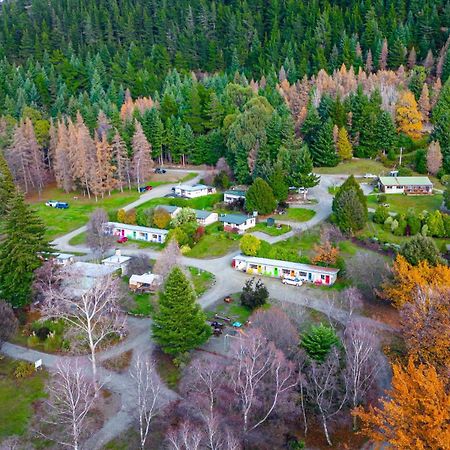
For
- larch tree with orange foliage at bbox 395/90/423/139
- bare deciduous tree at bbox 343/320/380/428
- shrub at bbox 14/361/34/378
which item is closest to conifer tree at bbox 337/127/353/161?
larch tree with orange foliage at bbox 395/90/423/139

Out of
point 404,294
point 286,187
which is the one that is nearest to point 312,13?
point 286,187

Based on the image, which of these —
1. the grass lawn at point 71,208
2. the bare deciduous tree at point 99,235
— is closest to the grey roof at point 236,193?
the grass lawn at point 71,208

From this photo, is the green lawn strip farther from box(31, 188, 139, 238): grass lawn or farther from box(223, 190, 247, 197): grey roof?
box(31, 188, 139, 238): grass lawn

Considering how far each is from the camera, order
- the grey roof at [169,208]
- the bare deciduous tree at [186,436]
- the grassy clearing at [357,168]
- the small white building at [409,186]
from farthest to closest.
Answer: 1. the grassy clearing at [357,168]
2. the small white building at [409,186]
3. the grey roof at [169,208]
4. the bare deciduous tree at [186,436]

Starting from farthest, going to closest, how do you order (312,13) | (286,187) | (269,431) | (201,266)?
(312,13) < (286,187) < (201,266) < (269,431)

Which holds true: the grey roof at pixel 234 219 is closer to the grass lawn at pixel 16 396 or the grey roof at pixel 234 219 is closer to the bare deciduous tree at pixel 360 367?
the bare deciduous tree at pixel 360 367

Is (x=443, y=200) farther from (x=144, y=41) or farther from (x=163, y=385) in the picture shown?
(x=144, y=41)
